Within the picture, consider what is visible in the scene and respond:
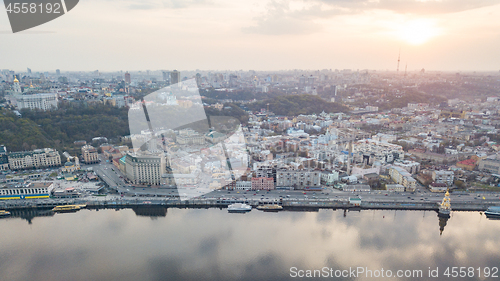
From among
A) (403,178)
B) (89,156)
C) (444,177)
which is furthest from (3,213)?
(444,177)

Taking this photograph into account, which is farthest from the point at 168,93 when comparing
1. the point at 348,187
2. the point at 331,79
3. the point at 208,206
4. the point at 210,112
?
the point at 331,79

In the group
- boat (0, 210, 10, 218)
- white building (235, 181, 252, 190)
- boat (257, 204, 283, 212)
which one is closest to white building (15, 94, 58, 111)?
boat (0, 210, 10, 218)

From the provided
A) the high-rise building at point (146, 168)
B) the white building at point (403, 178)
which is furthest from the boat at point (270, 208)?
the white building at point (403, 178)

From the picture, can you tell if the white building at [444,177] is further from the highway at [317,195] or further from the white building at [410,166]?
the white building at [410,166]

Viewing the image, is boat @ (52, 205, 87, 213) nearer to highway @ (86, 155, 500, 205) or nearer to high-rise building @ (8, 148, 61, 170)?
highway @ (86, 155, 500, 205)

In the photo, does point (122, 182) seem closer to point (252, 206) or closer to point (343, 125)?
point (252, 206)

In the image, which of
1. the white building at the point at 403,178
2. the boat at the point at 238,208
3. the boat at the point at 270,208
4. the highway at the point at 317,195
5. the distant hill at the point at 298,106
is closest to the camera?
the boat at the point at 238,208

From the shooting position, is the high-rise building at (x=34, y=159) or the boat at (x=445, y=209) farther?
the high-rise building at (x=34, y=159)

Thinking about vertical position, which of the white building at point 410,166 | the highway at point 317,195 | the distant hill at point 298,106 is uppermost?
the distant hill at point 298,106

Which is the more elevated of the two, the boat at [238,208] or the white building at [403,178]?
the white building at [403,178]
